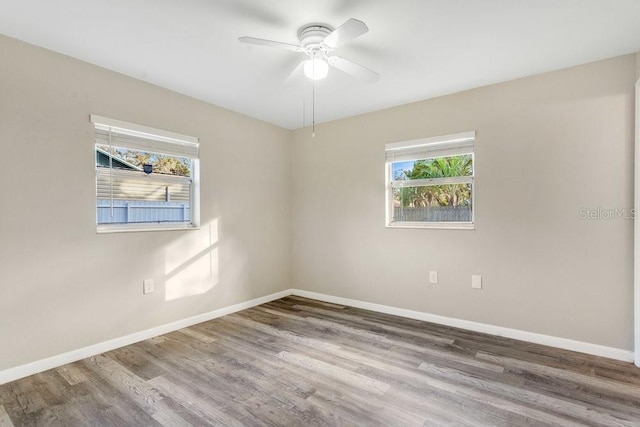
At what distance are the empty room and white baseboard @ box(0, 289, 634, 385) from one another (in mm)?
17

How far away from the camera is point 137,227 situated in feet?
9.75

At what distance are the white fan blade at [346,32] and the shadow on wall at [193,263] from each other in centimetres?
236

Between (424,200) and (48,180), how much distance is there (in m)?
3.42

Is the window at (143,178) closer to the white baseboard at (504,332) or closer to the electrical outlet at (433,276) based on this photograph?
the white baseboard at (504,332)

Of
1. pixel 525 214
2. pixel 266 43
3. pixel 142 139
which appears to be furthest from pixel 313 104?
pixel 525 214

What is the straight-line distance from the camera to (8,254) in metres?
2.22

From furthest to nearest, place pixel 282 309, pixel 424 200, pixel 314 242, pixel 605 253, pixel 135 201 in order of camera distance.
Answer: pixel 314 242 → pixel 282 309 → pixel 424 200 → pixel 135 201 → pixel 605 253

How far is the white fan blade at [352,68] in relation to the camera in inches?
87.5

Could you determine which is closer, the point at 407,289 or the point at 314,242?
the point at 407,289

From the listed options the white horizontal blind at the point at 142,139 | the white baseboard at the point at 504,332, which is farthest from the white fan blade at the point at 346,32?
the white baseboard at the point at 504,332

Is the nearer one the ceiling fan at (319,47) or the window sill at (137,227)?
the ceiling fan at (319,47)

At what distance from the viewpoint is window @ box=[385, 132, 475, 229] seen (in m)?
3.26

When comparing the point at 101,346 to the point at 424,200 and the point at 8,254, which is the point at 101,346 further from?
the point at 424,200

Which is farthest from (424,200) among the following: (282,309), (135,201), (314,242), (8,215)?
(8,215)
